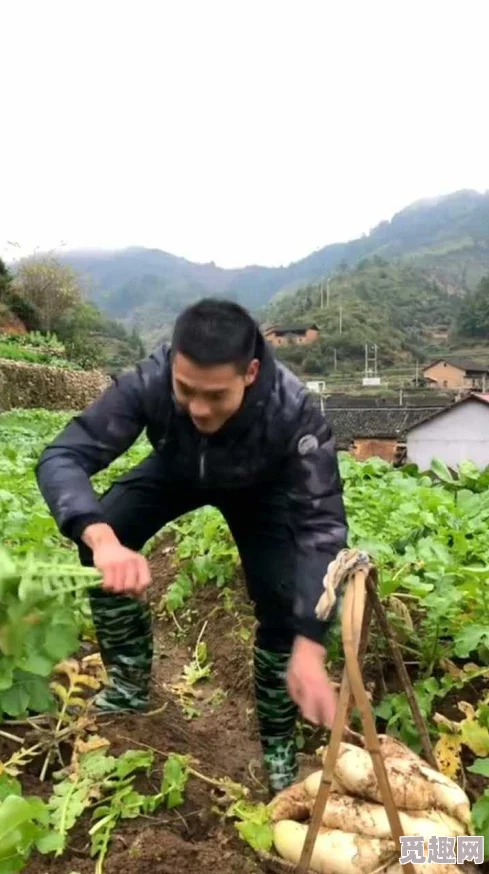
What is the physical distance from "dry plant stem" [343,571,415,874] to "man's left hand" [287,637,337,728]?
0.24 metres

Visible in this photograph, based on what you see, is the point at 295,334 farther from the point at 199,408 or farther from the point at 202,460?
the point at 199,408

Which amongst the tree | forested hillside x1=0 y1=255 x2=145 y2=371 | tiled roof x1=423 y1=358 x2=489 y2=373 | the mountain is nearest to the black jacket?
forested hillside x1=0 y1=255 x2=145 y2=371

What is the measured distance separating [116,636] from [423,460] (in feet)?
97.9

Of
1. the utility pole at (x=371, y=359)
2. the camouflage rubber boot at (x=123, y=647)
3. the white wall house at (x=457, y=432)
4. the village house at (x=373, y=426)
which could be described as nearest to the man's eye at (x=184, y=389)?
the camouflage rubber boot at (x=123, y=647)

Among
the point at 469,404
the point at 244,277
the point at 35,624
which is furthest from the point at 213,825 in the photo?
the point at 244,277

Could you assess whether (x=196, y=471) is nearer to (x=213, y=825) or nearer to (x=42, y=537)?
(x=213, y=825)

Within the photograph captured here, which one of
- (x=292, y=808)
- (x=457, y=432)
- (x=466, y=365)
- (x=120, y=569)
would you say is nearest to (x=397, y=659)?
(x=292, y=808)

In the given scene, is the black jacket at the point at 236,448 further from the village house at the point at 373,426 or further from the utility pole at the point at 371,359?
the utility pole at the point at 371,359

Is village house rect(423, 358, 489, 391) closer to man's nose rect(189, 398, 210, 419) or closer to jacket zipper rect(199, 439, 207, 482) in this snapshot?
jacket zipper rect(199, 439, 207, 482)

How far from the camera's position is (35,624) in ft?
6.30

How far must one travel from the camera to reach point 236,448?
8.28ft

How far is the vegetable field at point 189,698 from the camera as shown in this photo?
6.75ft

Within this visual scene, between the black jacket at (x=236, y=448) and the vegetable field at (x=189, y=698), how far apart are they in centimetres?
29

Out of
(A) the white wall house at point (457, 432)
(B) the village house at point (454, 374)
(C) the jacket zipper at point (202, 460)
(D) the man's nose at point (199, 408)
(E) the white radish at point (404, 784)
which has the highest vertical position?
(D) the man's nose at point (199, 408)
